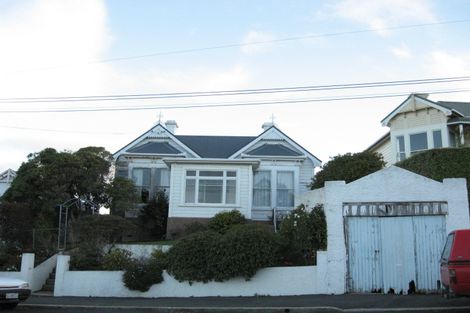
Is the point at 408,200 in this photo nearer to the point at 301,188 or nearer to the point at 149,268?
the point at 149,268

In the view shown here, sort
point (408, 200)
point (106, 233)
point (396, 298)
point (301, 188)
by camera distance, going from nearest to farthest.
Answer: point (396, 298) < point (408, 200) < point (106, 233) < point (301, 188)

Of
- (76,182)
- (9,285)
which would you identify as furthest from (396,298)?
(76,182)

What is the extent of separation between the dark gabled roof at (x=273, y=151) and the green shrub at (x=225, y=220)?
5543 millimetres

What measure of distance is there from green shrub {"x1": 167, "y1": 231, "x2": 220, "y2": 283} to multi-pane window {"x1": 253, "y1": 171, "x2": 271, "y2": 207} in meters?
10.8

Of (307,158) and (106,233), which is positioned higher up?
(307,158)

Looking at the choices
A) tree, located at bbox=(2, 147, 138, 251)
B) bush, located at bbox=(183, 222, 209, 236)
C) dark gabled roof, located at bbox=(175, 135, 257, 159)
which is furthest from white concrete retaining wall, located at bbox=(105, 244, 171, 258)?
dark gabled roof, located at bbox=(175, 135, 257, 159)

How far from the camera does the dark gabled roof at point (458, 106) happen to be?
90.3ft

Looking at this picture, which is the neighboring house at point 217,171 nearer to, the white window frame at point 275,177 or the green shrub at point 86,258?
the white window frame at point 275,177

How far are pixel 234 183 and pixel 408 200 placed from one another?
441 inches

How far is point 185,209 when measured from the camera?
25.9m

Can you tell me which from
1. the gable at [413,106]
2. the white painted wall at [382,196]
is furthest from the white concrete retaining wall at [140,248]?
the gable at [413,106]

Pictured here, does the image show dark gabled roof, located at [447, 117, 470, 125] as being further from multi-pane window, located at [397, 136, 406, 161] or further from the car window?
the car window

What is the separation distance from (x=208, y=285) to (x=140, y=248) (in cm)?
363

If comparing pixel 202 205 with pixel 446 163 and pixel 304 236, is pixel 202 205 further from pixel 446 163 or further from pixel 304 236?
pixel 446 163
